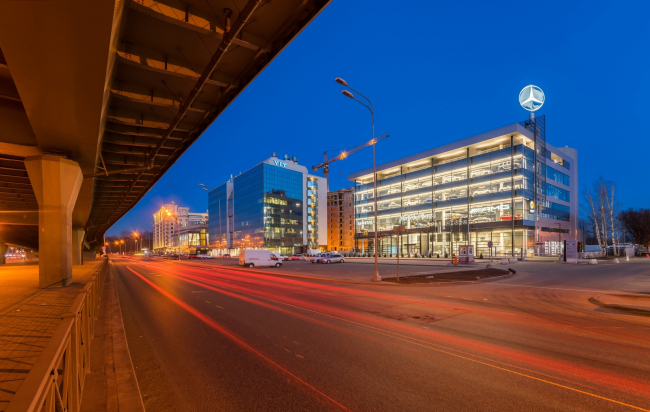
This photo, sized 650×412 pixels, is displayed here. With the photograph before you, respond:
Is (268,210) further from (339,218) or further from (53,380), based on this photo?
(53,380)

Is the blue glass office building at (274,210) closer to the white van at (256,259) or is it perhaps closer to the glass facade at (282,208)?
Result: the glass facade at (282,208)

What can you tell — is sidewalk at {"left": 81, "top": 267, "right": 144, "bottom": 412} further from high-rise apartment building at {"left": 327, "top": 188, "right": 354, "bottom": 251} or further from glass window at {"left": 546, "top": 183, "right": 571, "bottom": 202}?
high-rise apartment building at {"left": 327, "top": 188, "right": 354, "bottom": 251}

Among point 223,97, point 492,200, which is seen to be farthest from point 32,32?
point 492,200

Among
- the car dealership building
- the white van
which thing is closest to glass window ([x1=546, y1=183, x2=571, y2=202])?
the car dealership building

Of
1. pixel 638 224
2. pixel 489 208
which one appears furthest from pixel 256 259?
pixel 638 224

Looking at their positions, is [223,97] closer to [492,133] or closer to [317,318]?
[317,318]

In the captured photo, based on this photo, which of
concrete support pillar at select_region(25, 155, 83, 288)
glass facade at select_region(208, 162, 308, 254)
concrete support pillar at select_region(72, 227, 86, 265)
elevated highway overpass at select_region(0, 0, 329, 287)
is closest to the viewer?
elevated highway overpass at select_region(0, 0, 329, 287)

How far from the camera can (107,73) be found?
25.4ft

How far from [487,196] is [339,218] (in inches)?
3471

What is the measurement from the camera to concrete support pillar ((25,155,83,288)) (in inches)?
560

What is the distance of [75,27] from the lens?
219 inches

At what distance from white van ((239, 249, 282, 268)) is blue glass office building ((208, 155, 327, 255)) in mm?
59906

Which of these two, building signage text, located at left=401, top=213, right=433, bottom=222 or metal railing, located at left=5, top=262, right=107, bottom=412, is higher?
building signage text, located at left=401, top=213, right=433, bottom=222

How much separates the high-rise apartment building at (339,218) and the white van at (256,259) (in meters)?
105
